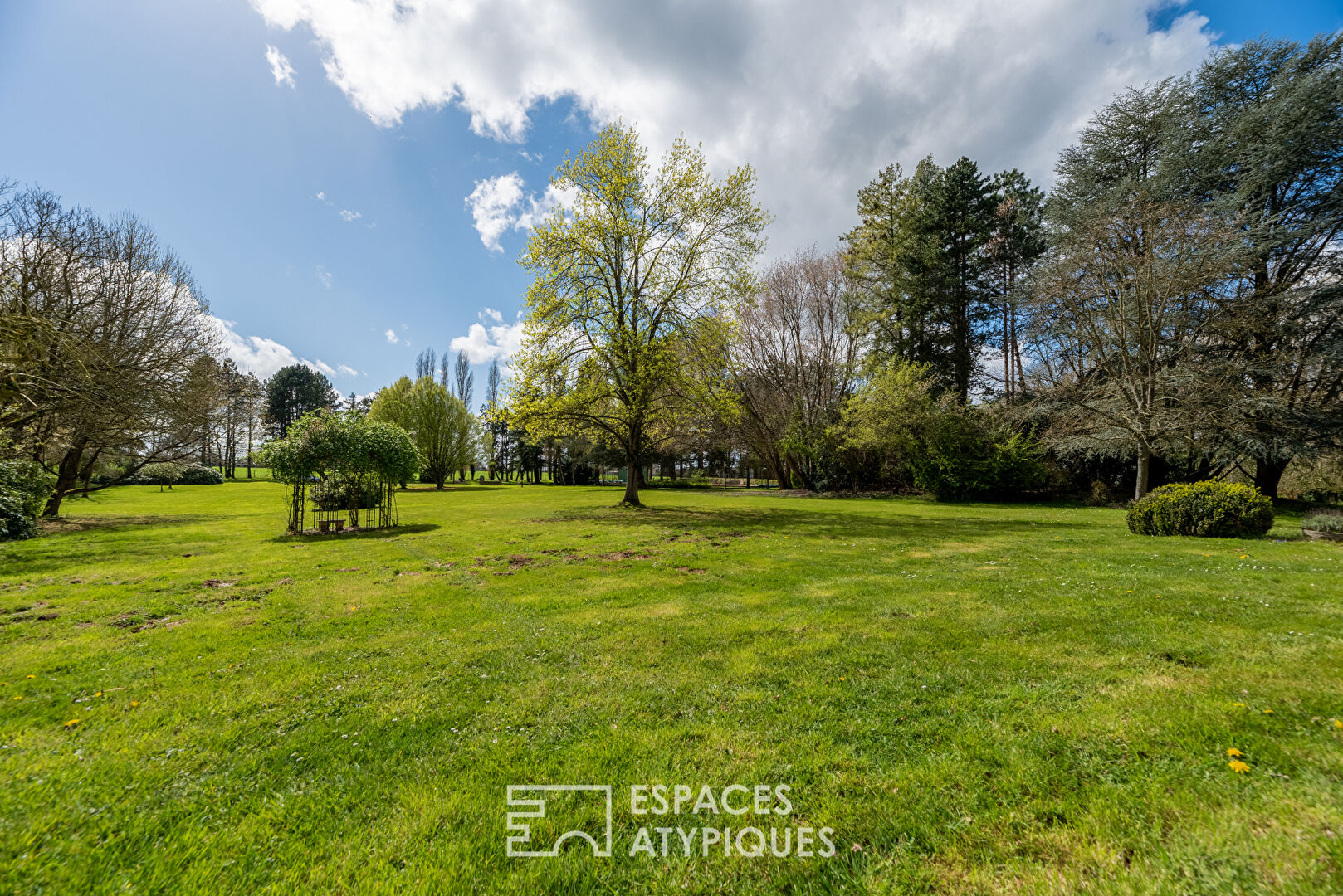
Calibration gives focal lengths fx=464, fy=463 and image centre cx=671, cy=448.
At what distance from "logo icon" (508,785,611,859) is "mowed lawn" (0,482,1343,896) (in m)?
0.08

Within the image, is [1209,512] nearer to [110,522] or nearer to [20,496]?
[20,496]

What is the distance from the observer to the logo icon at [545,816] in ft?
7.94

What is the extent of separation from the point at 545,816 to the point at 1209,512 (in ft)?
54.3

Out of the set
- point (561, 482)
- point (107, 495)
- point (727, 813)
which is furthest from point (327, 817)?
point (561, 482)

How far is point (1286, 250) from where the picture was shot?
1931 cm

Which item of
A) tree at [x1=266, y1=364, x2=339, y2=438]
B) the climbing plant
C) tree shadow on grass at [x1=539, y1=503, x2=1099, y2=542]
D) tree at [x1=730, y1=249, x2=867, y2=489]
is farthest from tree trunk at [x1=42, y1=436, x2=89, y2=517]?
tree at [x1=266, y1=364, x2=339, y2=438]

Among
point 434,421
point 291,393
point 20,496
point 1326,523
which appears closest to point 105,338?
point 20,496

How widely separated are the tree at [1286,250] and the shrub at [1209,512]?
8805 millimetres

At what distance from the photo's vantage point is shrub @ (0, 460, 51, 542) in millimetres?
12125

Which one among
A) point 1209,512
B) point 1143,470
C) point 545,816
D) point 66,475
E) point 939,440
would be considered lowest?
point 545,816

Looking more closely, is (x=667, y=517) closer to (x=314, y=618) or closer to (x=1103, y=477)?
(x=314, y=618)

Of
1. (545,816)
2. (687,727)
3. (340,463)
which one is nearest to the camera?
(545,816)

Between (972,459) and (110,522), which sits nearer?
(110,522)

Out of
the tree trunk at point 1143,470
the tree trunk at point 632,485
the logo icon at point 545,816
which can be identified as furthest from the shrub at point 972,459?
the logo icon at point 545,816
